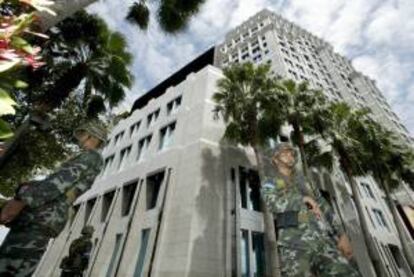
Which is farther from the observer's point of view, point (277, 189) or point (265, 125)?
point (265, 125)

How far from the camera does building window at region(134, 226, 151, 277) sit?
1270cm

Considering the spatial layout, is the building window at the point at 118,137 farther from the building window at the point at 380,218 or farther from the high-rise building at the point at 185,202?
the building window at the point at 380,218

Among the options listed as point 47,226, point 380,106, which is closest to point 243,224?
point 47,226

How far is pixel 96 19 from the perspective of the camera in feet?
32.3

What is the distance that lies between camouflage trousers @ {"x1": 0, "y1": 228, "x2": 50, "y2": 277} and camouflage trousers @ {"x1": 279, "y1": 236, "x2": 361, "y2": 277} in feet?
8.55

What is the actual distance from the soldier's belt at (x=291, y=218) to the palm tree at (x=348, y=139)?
1385 cm

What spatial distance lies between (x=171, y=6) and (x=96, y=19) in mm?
3202

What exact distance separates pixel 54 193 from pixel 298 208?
2741mm

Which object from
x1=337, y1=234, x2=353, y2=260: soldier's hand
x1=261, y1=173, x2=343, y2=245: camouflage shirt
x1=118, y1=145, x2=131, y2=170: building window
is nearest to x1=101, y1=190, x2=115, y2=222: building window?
x1=118, y1=145, x2=131, y2=170: building window

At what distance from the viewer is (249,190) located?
49.9 ft

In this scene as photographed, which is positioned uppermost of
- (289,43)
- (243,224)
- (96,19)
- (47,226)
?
(289,43)

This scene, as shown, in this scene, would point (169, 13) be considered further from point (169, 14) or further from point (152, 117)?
point (152, 117)

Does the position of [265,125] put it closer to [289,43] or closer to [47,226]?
[47,226]

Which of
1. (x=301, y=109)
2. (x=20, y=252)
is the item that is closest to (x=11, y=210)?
(x=20, y=252)
